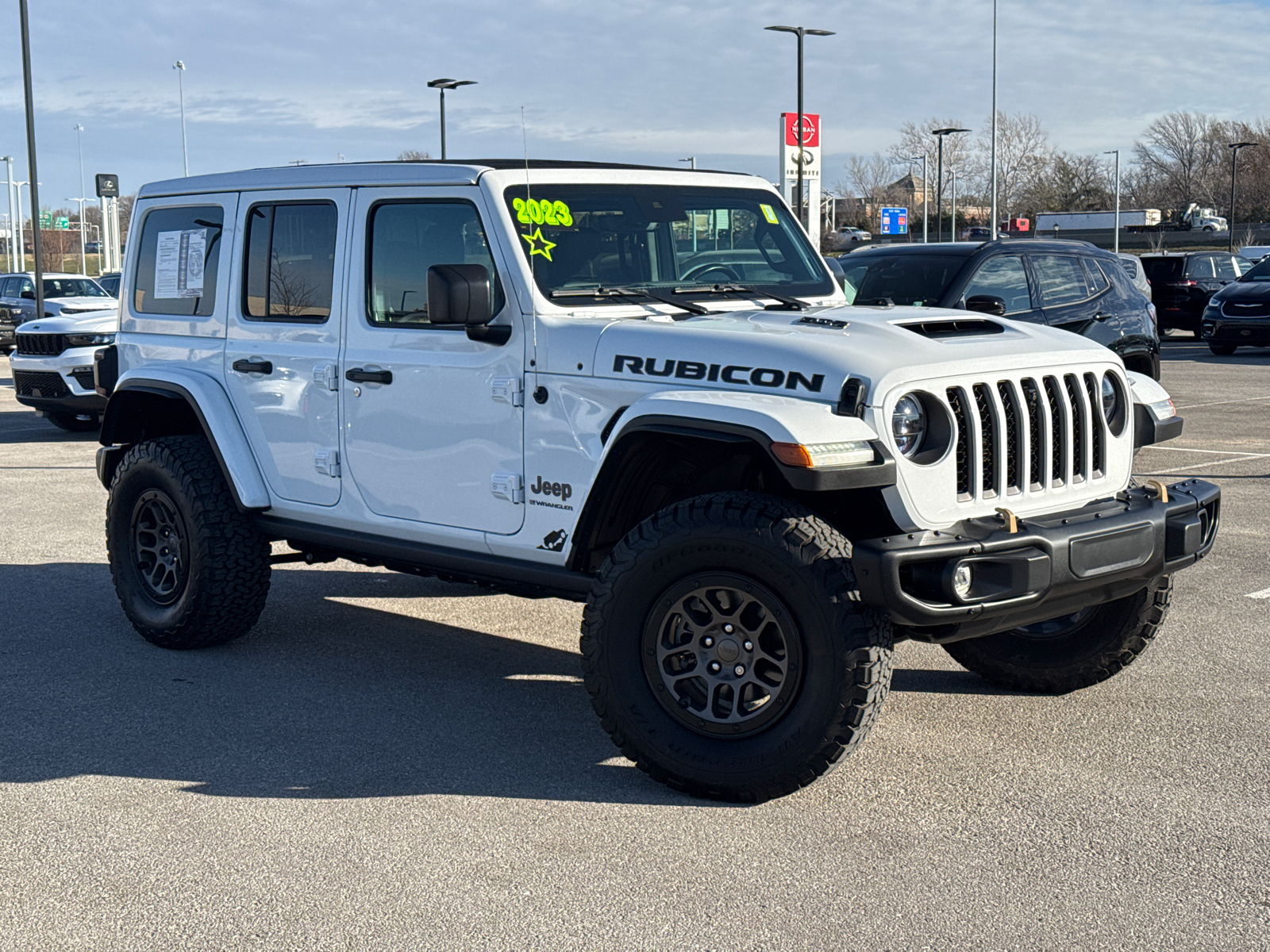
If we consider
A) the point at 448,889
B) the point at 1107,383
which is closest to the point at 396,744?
the point at 448,889

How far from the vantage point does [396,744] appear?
4867mm

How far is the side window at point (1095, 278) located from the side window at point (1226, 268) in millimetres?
18608

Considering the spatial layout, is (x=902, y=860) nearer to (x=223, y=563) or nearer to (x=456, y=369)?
(x=456, y=369)

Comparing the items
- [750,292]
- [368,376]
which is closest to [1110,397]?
[750,292]

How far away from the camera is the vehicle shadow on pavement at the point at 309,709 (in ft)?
15.0

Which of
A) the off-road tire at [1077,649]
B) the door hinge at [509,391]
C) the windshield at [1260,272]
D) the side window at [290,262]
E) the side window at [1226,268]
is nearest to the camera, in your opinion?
the door hinge at [509,391]

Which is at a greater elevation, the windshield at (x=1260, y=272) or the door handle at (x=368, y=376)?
the windshield at (x=1260, y=272)

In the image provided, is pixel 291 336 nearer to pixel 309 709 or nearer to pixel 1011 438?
pixel 309 709

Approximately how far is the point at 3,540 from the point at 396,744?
4960mm

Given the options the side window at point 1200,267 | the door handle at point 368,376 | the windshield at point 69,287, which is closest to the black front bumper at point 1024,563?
the door handle at point 368,376

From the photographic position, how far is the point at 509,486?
489 centimetres

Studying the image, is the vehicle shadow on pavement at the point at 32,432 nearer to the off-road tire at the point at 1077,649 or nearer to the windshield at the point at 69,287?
the windshield at the point at 69,287

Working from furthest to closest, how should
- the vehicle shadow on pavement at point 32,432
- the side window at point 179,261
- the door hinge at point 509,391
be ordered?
the vehicle shadow on pavement at point 32,432
the side window at point 179,261
the door hinge at point 509,391

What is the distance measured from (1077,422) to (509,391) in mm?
1943
